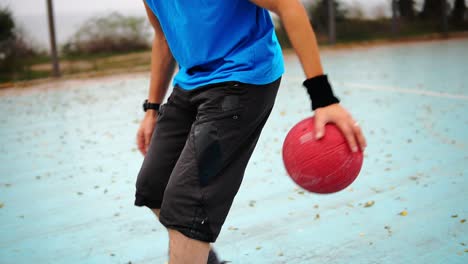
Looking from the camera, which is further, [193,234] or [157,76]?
[157,76]

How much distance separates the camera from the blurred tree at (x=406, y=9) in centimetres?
1791

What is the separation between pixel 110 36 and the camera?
1498 cm

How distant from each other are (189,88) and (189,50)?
0.50ft

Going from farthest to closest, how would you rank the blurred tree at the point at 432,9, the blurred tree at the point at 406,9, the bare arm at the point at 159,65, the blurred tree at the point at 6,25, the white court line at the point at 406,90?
the blurred tree at the point at 432,9, the blurred tree at the point at 406,9, the blurred tree at the point at 6,25, the white court line at the point at 406,90, the bare arm at the point at 159,65

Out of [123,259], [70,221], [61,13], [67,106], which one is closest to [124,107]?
[67,106]

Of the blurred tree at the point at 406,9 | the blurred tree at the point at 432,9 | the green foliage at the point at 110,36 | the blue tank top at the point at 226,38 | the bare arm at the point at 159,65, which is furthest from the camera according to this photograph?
the blurred tree at the point at 432,9

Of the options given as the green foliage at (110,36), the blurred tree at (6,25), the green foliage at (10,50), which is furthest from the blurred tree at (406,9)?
the blurred tree at (6,25)

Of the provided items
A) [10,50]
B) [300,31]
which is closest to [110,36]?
[10,50]

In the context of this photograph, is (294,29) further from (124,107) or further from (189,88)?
(124,107)

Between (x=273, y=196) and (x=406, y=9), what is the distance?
622 inches

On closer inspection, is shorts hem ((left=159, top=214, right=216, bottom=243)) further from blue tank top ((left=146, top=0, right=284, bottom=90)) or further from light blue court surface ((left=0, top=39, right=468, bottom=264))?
light blue court surface ((left=0, top=39, right=468, bottom=264))

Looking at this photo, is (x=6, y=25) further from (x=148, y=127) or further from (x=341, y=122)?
(x=341, y=122)

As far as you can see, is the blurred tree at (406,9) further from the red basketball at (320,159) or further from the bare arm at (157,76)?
the red basketball at (320,159)

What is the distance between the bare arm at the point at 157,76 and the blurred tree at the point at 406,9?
657 inches
